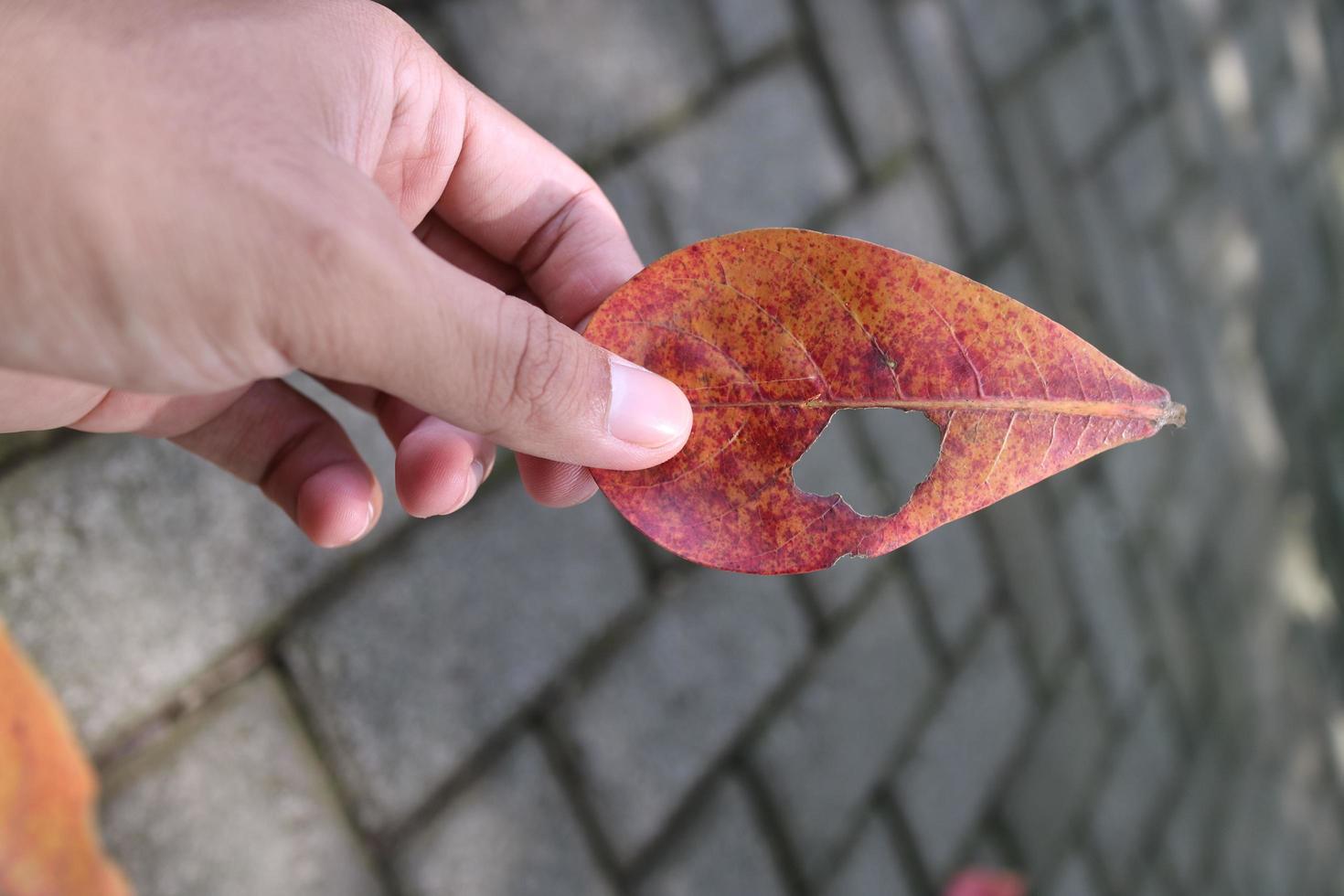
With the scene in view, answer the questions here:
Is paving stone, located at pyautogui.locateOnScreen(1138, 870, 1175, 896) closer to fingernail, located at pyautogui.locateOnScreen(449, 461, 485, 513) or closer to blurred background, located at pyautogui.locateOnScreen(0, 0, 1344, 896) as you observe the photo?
blurred background, located at pyautogui.locateOnScreen(0, 0, 1344, 896)

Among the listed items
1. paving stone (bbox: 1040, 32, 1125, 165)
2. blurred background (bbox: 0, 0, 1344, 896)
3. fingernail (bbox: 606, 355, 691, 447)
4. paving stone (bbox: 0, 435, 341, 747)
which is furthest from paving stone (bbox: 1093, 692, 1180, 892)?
fingernail (bbox: 606, 355, 691, 447)

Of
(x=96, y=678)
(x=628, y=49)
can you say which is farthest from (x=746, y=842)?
(x=628, y=49)

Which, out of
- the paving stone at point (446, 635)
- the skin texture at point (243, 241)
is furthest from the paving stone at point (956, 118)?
the skin texture at point (243, 241)

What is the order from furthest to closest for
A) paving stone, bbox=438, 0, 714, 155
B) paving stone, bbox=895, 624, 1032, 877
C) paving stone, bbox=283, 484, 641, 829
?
paving stone, bbox=895, 624, 1032, 877 < paving stone, bbox=438, 0, 714, 155 < paving stone, bbox=283, 484, 641, 829

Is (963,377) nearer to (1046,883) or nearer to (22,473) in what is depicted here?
(22,473)

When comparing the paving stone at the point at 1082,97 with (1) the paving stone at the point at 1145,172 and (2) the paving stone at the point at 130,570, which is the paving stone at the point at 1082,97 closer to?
(1) the paving stone at the point at 1145,172
